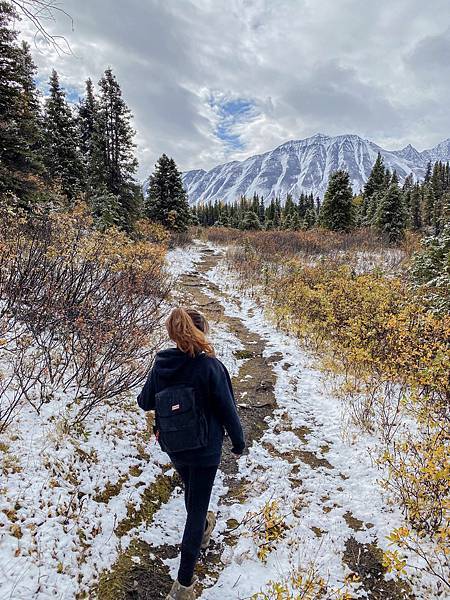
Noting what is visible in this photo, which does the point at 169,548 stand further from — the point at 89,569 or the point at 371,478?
the point at 371,478

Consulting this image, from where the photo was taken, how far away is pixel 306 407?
6273 mm

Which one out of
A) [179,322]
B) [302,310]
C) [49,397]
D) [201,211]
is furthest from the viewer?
[201,211]

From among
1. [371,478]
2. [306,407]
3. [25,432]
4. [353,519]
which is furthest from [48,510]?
[306,407]

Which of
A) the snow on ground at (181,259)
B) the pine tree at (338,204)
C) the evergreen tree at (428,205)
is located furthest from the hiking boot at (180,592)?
the evergreen tree at (428,205)

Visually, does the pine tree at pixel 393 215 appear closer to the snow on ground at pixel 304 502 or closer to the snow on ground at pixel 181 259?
the snow on ground at pixel 181 259

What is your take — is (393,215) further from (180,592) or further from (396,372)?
(180,592)

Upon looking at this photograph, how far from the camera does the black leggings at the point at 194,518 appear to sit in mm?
2653

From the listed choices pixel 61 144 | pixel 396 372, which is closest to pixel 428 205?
pixel 61 144

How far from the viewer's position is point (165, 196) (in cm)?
2386

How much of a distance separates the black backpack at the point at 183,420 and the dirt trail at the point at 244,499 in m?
1.32

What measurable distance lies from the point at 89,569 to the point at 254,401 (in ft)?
13.7

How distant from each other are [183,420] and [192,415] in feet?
0.26

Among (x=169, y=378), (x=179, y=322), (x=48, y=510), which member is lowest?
(x=48, y=510)

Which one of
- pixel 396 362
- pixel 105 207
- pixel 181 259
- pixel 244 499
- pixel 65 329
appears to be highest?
pixel 105 207
